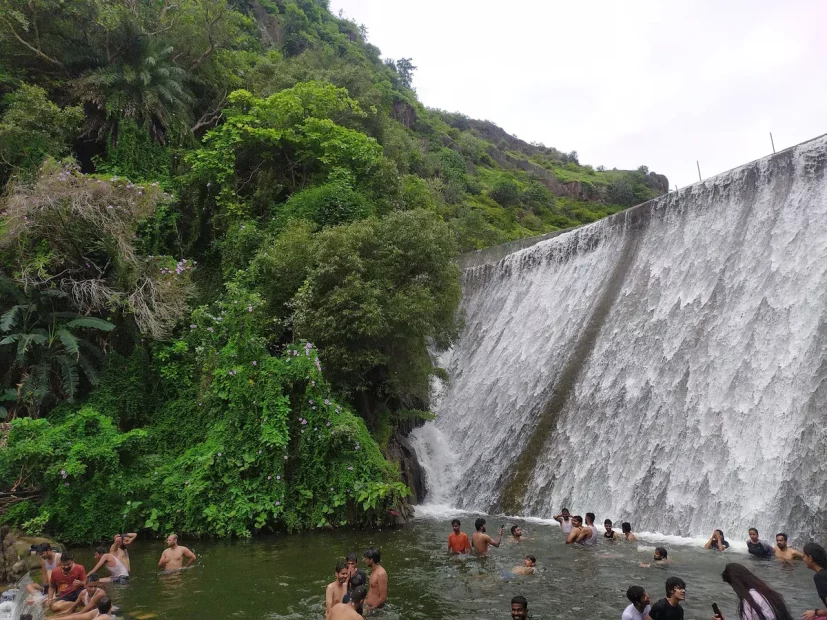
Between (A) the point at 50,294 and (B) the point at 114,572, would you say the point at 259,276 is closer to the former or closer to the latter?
(A) the point at 50,294

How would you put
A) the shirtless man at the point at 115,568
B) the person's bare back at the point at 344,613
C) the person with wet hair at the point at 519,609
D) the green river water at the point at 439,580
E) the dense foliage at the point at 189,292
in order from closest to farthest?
1. the person with wet hair at the point at 519,609
2. the person's bare back at the point at 344,613
3. the green river water at the point at 439,580
4. the shirtless man at the point at 115,568
5. the dense foliage at the point at 189,292

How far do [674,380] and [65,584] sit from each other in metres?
12.4

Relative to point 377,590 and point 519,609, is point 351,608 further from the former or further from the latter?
point 519,609

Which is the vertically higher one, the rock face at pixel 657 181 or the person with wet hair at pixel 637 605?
the rock face at pixel 657 181

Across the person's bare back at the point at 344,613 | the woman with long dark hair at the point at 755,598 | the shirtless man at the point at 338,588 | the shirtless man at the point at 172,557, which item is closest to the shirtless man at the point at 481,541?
the shirtless man at the point at 338,588

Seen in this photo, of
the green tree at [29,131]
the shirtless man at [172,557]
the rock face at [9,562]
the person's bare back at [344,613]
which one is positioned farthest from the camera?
the green tree at [29,131]

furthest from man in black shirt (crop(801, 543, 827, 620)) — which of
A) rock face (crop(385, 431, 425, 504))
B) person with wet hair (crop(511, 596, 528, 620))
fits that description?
rock face (crop(385, 431, 425, 504))

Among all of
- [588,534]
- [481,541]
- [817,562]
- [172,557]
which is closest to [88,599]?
[172,557]

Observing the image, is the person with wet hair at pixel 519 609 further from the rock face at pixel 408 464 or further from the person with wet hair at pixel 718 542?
the rock face at pixel 408 464

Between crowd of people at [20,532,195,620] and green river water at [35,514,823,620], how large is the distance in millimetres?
284

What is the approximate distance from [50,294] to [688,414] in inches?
619

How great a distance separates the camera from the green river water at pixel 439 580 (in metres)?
6.93

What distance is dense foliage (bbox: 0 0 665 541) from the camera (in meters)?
12.0

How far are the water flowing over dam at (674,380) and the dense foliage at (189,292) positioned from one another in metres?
3.59
